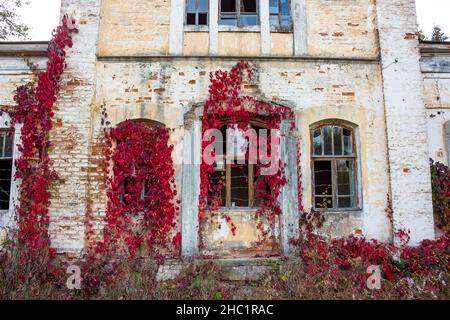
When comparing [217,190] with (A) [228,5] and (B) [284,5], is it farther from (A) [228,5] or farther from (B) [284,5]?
(B) [284,5]

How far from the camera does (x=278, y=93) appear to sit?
7.56m

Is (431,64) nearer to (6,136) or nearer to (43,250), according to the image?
(43,250)

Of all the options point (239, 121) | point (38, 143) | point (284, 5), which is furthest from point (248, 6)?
point (38, 143)

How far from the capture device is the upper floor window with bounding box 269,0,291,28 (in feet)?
25.9

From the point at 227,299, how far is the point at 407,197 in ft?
14.5

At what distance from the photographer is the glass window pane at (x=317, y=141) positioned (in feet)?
25.1

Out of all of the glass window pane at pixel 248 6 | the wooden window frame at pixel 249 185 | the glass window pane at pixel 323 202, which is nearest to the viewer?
the wooden window frame at pixel 249 185

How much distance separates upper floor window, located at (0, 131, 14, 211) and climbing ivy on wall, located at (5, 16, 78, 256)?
0.43 metres

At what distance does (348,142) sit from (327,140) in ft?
1.62

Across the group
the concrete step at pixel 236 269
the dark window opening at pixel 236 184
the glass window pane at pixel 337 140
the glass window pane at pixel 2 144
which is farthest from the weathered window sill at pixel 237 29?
the glass window pane at pixel 2 144

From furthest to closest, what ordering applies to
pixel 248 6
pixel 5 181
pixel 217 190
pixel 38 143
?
pixel 248 6 < pixel 5 181 < pixel 217 190 < pixel 38 143

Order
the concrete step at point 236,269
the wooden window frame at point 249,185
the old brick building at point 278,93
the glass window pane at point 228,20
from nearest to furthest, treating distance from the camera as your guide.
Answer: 1. the concrete step at point 236,269
2. the old brick building at point 278,93
3. the wooden window frame at point 249,185
4. the glass window pane at point 228,20

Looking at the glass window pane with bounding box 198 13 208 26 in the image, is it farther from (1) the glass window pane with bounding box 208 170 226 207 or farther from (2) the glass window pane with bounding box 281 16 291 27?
(1) the glass window pane with bounding box 208 170 226 207

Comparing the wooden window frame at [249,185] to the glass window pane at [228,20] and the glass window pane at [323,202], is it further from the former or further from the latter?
the glass window pane at [228,20]
